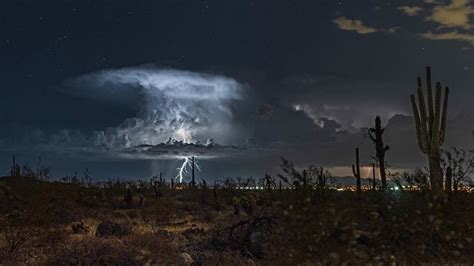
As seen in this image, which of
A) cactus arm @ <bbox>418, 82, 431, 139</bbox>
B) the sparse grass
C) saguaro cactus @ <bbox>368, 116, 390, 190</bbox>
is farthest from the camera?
saguaro cactus @ <bbox>368, 116, 390, 190</bbox>

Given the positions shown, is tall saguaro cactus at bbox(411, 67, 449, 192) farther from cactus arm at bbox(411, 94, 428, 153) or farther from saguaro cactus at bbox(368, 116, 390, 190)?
saguaro cactus at bbox(368, 116, 390, 190)

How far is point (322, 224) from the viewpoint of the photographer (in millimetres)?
12398

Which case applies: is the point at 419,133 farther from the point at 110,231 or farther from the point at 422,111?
the point at 110,231

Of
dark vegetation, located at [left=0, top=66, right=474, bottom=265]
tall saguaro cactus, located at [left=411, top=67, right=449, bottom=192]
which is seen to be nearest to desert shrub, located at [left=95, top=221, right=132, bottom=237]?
dark vegetation, located at [left=0, top=66, right=474, bottom=265]

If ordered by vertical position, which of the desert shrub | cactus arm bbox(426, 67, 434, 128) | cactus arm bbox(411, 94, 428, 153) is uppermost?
cactus arm bbox(426, 67, 434, 128)

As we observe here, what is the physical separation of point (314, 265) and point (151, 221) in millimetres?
15195

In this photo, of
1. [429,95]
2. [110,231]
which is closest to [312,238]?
[110,231]

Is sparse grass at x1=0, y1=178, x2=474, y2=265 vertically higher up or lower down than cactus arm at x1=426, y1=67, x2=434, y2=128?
lower down

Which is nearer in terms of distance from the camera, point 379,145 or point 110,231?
point 110,231

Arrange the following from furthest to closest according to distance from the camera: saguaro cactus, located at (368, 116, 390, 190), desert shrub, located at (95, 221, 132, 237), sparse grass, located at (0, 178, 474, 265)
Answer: saguaro cactus, located at (368, 116, 390, 190) < desert shrub, located at (95, 221, 132, 237) < sparse grass, located at (0, 178, 474, 265)

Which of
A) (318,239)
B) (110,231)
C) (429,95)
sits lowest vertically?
(110,231)

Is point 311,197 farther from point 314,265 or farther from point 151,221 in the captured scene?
point 151,221

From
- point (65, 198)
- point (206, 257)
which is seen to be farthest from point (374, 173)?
point (206, 257)

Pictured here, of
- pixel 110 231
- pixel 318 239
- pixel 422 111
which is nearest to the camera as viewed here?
pixel 318 239
